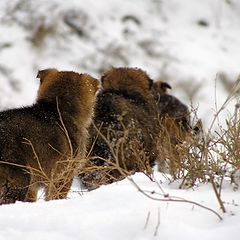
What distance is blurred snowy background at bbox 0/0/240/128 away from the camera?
19469 millimetres

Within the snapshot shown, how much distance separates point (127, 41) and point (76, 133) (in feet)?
48.7

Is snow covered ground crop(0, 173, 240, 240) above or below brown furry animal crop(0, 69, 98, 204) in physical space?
above

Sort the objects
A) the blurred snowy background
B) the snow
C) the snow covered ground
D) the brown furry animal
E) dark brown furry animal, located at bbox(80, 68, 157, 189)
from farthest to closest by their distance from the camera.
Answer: the blurred snowy background → the snow → dark brown furry animal, located at bbox(80, 68, 157, 189) → the brown furry animal → the snow covered ground

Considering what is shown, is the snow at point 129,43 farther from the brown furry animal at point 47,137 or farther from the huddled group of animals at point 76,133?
the brown furry animal at point 47,137

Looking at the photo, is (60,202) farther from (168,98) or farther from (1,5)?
(1,5)

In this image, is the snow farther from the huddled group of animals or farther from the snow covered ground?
the snow covered ground

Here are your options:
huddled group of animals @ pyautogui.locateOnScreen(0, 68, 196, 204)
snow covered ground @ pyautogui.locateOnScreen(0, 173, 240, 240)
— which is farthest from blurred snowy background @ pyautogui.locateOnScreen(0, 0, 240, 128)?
snow covered ground @ pyautogui.locateOnScreen(0, 173, 240, 240)

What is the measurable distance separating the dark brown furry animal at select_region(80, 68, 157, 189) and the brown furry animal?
426 millimetres

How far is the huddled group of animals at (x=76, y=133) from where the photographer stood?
588cm

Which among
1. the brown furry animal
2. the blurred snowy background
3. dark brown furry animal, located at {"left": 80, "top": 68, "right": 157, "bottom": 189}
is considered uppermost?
the brown furry animal

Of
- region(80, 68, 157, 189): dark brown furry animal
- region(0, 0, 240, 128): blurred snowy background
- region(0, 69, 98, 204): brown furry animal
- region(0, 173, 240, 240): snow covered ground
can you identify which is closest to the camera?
region(0, 173, 240, 240): snow covered ground

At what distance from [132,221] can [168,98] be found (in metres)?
6.92

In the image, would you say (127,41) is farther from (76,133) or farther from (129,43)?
(76,133)

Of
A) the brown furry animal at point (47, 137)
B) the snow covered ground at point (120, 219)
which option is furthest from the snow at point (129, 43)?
the snow covered ground at point (120, 219)
